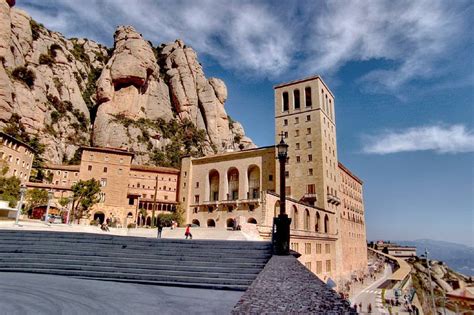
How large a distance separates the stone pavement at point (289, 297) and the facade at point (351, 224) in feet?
149

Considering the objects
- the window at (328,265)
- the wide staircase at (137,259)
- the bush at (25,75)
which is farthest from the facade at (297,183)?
the bush at (25,75)

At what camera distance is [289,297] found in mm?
4996

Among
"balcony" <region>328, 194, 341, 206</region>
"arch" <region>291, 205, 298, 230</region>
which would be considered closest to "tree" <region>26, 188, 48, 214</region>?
"arch" <region>291, 205, 298, 230</region>

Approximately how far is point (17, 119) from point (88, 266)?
60386mm

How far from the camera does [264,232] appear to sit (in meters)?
28.3

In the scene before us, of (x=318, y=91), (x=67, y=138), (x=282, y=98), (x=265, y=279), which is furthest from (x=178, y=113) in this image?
(x=265, y=279)

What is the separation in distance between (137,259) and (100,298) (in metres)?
3.88

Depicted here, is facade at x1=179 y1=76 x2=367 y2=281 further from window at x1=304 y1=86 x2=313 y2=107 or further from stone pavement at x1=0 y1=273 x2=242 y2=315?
stone pavement at x1=0 y1=273 x2=242 y2=315

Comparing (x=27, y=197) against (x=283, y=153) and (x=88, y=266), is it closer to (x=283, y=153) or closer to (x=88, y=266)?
(x=88, y=266)

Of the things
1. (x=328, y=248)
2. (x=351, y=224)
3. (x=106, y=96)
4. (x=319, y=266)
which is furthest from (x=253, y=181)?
(x=106, y=96)

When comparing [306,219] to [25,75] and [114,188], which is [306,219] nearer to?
[114,188]

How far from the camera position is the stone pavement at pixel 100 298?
17.2 ft

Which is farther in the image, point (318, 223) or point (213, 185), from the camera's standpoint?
point (213, 185)

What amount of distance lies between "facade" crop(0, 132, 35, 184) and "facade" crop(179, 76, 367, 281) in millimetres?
25817
